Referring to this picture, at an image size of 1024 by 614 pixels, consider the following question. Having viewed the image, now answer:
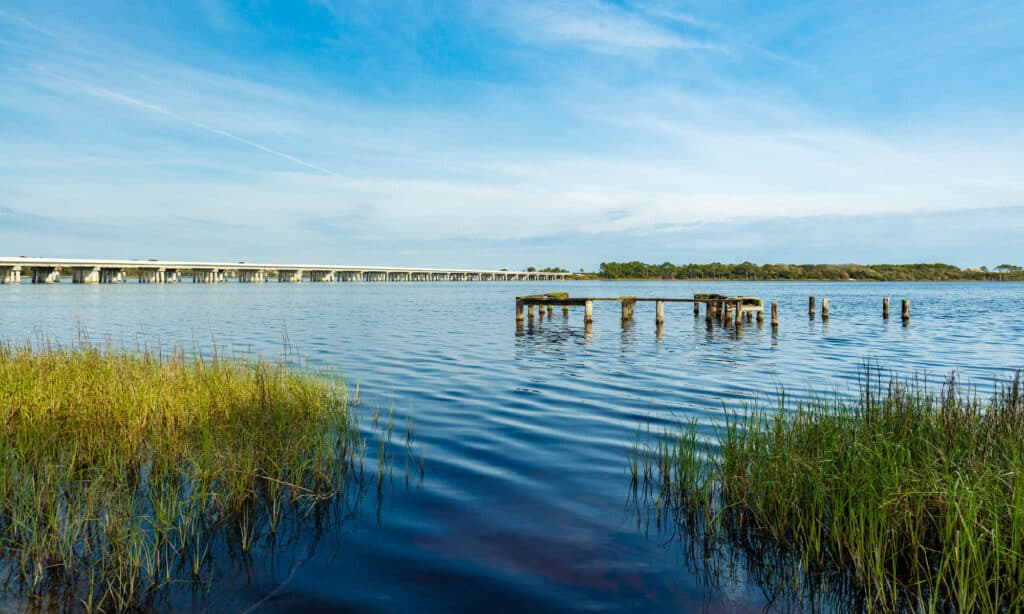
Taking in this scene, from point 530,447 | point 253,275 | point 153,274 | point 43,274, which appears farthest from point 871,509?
point 253,275

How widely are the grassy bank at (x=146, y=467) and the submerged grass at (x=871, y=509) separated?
475 cm

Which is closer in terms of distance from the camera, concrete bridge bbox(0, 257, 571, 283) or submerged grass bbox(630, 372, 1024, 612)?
submerged grass bbox(630, 372, 1024, 612)

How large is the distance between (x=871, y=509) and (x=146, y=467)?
28.0 feet

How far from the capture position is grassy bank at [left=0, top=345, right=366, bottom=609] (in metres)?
5.48

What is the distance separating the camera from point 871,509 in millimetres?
5188

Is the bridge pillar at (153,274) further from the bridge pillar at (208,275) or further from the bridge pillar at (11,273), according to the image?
the bridge pillar at (11,273)

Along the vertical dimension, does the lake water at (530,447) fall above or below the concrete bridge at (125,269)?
below

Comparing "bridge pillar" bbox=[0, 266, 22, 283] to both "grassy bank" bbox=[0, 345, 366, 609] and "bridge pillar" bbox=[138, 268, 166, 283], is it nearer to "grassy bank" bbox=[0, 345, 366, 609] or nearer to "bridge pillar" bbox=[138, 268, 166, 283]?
"bridge pillar" bbox=[138, 268, 166, 283]

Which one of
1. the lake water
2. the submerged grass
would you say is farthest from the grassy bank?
the submerged grass

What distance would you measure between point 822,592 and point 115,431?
30.5 feet

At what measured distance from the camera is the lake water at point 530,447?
550cm

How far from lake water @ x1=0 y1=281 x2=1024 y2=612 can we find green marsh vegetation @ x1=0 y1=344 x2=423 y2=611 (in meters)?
0.43

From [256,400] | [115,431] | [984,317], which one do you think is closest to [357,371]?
[256,400]

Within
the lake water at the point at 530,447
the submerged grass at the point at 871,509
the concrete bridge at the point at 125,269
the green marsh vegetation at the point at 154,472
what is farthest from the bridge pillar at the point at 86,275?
the submerged grass at the point at 871,509
